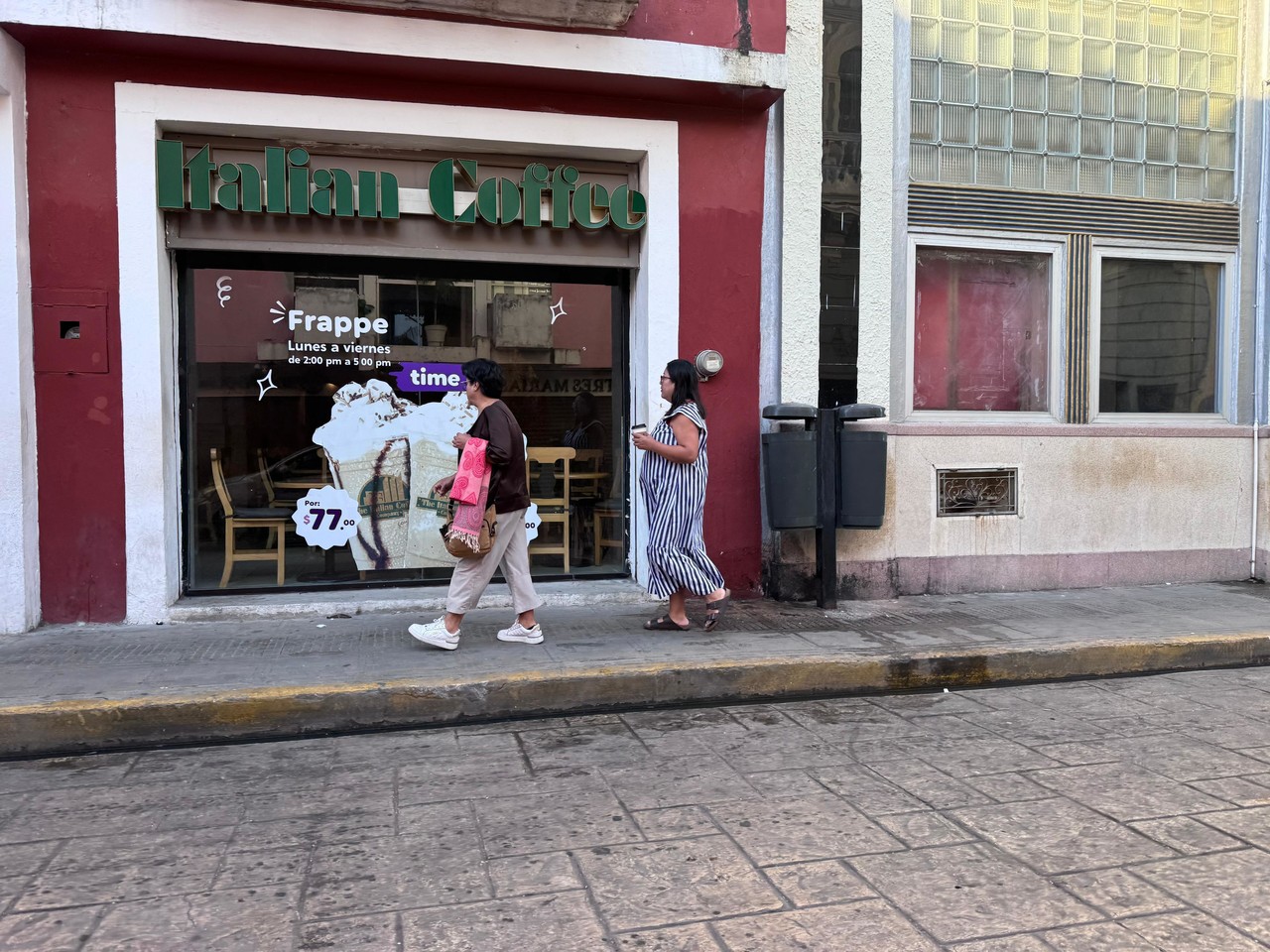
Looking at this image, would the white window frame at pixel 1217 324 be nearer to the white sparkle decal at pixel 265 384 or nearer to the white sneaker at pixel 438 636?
the white sneaker at pixel 438 636

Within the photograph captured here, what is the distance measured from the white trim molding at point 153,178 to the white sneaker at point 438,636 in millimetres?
1873

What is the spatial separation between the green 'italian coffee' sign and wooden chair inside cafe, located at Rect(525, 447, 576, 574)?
1895 mm

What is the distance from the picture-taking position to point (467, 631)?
6758 mm

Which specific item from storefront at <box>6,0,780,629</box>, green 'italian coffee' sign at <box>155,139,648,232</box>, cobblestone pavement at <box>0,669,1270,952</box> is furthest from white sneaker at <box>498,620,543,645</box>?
green 'italian coffee' sign at <box>155,139,648,232</box>

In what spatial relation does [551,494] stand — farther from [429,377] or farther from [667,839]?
[667,839]

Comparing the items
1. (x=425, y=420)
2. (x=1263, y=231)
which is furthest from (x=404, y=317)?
(x=1263, y=231)

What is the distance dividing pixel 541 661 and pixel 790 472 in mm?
2693

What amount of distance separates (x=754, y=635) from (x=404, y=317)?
3.68 m

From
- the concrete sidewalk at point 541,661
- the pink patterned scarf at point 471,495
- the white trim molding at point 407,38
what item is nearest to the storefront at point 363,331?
the concrete sidewalk at point 541,661

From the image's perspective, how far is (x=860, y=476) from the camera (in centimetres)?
763

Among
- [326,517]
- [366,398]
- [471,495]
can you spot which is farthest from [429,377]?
[471,495]

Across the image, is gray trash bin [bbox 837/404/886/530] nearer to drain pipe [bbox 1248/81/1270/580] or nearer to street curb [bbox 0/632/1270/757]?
street curb [bbox 0/632/1270/757]

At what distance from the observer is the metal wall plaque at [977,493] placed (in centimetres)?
840

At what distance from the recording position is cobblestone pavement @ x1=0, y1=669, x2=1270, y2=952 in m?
2.97
